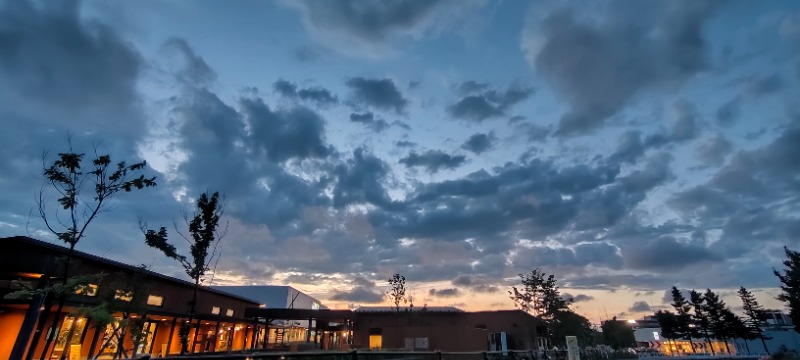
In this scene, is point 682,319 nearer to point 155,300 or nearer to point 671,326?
point 671,326

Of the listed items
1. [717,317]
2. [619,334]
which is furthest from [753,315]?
[619,334]

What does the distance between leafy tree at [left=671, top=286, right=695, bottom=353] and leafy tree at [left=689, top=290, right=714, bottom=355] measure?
3.09 feet

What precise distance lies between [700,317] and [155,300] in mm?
80845

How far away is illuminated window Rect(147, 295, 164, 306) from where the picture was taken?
27798mm

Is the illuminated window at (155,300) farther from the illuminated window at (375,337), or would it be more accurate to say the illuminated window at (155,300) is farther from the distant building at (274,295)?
the distant building at (274,295)

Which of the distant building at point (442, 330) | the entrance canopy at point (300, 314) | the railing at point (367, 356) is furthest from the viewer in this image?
the distant building at point (442, 330)

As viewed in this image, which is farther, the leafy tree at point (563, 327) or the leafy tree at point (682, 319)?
the leafy tree at point (682, 319)

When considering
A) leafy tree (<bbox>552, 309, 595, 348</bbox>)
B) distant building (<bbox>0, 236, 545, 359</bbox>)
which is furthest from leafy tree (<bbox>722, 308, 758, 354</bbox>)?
distant building (<bbox>0, 236, 545, 359</bbox>)

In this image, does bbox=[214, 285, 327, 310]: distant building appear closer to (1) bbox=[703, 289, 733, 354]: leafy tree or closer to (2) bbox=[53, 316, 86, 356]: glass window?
(2) bbox=[53, 316, 86, 356]: glass window

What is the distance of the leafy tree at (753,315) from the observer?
197 ft

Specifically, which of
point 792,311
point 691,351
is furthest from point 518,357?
point 691,351

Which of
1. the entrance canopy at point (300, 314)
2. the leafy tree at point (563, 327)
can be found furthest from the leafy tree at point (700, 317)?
the entrance canopy at point (300, 314)

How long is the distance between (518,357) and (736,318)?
58779mm

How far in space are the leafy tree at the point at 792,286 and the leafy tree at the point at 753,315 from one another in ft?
26.0
